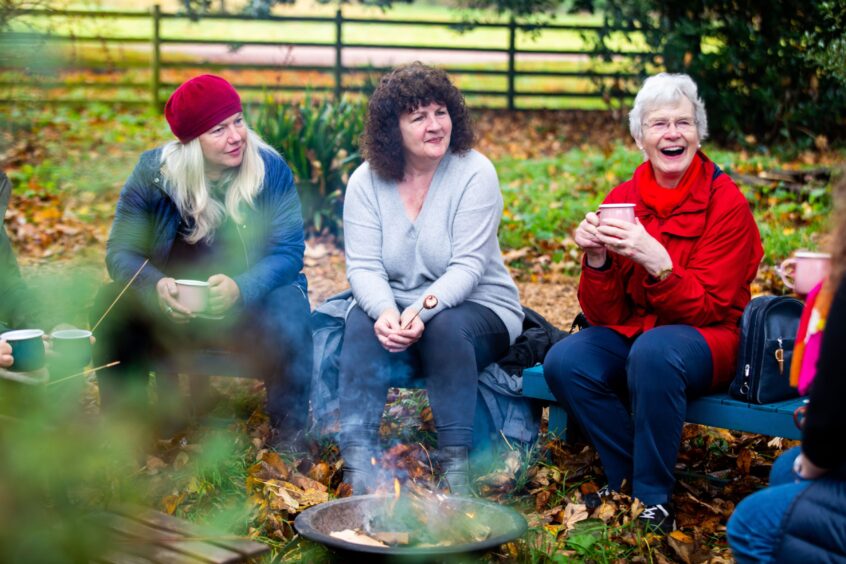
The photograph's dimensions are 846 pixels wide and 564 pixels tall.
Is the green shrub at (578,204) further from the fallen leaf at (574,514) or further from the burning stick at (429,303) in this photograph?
the fallen leaf at (574,514)

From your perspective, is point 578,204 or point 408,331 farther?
point 578,204

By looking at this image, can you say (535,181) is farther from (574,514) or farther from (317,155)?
(574,514)

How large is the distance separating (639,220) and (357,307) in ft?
3.81

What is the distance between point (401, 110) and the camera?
4.05 meters

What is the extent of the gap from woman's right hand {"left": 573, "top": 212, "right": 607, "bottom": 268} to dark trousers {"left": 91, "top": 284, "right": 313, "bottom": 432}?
4.07 feet

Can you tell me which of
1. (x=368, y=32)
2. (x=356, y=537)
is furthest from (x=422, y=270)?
(x=368, y=32)

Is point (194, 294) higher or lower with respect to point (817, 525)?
higher

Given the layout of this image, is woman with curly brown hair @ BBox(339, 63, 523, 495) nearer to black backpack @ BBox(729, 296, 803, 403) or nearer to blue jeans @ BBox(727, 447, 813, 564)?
black backpack @ BBox(729, 296, 803, 403)

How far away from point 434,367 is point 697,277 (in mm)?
1013

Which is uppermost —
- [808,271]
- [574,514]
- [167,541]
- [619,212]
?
[619,212]

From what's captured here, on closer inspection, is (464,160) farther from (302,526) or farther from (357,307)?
(302,526)

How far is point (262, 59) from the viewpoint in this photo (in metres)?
19.5

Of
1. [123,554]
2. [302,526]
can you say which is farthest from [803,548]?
[123,554]

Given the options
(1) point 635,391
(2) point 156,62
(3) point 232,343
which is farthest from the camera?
(2) point 156,62
